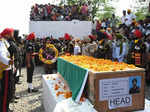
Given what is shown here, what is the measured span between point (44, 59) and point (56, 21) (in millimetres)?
10163

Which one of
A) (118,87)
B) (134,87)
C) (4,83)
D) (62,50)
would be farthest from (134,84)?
(62,50)

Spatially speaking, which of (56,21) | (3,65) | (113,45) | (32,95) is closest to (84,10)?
(56,21)

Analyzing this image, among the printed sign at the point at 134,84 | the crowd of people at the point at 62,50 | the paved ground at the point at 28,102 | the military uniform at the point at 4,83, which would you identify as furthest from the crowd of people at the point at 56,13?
the printed sign at the point at 134,84

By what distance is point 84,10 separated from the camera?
18.5m

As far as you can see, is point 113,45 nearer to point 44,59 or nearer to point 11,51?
point 44,59

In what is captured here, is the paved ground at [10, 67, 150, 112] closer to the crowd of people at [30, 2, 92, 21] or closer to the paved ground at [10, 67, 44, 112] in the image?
the paved ground at [10, 67, 44, 112]

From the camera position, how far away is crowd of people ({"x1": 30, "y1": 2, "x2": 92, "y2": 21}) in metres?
17.4

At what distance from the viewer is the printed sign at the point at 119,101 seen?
115 inches

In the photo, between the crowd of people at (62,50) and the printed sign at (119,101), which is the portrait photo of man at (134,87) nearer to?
the printed sign at (119,101)

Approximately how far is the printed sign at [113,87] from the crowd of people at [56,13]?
15172 mm

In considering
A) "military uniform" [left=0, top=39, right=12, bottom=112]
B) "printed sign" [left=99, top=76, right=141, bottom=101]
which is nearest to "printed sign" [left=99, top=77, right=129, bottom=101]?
"printed sign" [left=99, top=76, right=141, bottom=101]

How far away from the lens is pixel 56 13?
17.7m

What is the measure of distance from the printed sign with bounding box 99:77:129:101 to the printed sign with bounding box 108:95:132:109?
0.06 meters

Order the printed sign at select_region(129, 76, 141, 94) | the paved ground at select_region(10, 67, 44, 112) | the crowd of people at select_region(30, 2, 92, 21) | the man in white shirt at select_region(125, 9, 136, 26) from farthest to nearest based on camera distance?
1. the crowd of people at select_region(30, 2, 92, 21)
2. the man in white shirt at select_region(125, 9, 136, 26)
3. the paved ground at select_region(10, 67, 44, 112)
4. the printed sign at select_region(129, 76, 141, 94)
